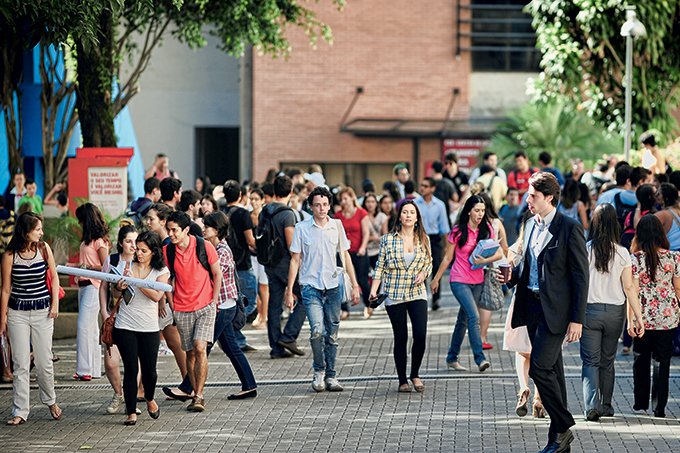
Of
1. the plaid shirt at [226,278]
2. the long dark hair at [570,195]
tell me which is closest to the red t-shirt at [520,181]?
the long dark hair at [570,195]

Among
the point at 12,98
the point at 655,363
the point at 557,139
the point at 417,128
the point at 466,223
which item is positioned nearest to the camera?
the point at 655,363

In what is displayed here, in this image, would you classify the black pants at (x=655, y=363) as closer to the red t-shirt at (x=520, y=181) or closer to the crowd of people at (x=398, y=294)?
the crowd of people at (x=398, y=294)

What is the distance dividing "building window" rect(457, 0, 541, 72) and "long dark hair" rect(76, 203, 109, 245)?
28.4m

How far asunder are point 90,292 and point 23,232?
1972mm

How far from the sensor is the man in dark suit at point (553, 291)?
9.15m

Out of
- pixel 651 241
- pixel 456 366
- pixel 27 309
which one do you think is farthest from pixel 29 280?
pixel 651 241

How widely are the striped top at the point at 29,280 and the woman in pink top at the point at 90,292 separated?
1496 mm

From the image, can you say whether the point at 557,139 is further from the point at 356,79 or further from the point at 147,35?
the point at 147,35

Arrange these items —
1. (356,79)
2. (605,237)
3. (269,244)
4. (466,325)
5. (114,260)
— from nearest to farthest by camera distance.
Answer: (605,237)
(114,260)
(466,325)
(269,244)
(356,79)

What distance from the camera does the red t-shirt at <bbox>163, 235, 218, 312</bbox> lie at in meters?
11.1

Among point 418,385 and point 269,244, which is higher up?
point 269,244

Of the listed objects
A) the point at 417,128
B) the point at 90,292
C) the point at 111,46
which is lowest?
the point at 90,292

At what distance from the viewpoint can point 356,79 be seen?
130ft

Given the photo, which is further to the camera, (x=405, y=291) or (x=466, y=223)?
(x=466, y=223)
